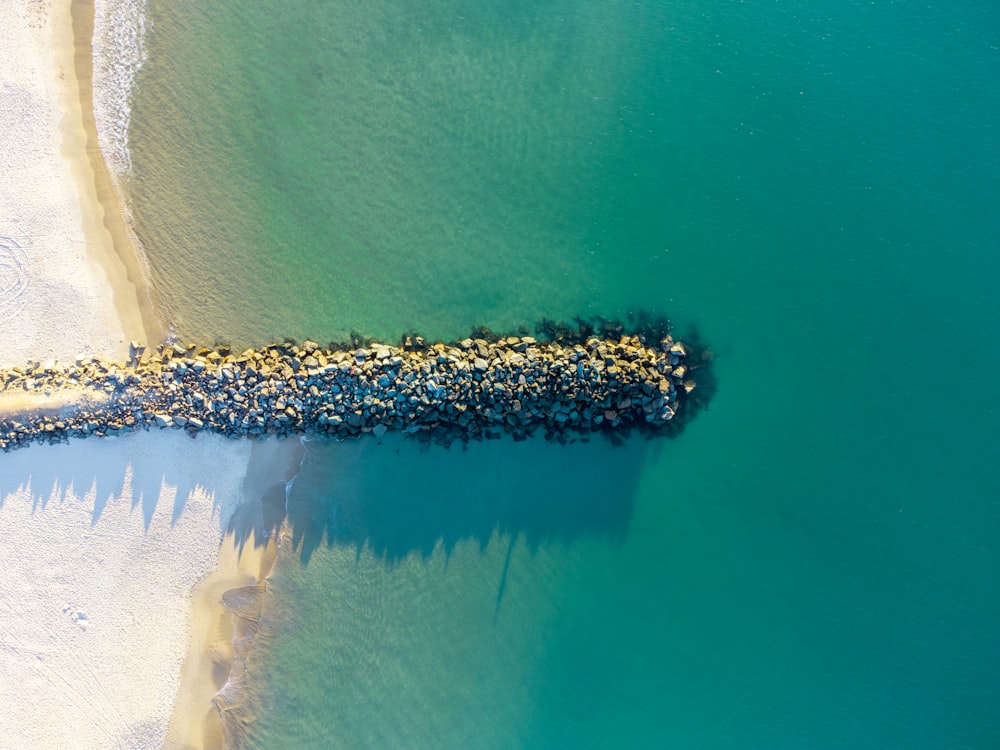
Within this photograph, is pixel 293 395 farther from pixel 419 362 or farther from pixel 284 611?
pixel 284 611

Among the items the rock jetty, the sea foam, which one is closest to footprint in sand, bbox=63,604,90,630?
the rock jetty

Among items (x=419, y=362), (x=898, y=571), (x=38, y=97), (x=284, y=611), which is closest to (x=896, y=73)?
(x=898, y=571)

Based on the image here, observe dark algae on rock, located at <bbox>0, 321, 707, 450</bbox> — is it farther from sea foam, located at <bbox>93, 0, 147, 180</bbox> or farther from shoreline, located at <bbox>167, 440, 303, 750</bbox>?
sea foam, located at <bbox>93, 0, 147, 180</bbox>

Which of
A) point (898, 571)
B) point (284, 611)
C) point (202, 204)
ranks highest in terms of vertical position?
point (202, 204)

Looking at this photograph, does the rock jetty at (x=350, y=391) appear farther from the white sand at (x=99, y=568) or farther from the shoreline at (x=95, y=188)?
the shoreline at (x=95, y=188)

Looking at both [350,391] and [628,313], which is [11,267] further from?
[628,313]

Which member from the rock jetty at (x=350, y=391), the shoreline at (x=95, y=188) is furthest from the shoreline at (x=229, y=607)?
the shoreline at (x=95, y=188)
